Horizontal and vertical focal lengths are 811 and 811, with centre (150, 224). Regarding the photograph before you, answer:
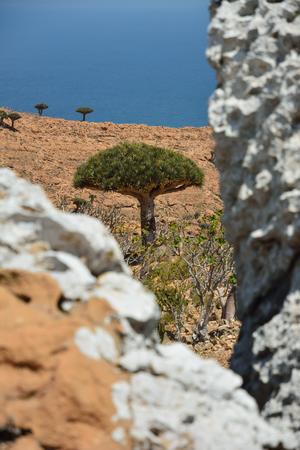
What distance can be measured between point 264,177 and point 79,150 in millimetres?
39929

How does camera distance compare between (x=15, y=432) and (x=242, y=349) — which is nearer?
(x=15, y=432)

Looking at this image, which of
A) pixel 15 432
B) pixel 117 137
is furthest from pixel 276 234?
pixel 117 137

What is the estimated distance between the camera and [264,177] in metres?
4.60

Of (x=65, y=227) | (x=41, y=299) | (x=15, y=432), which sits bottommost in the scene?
(x=15, y=432)

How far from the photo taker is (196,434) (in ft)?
12.4

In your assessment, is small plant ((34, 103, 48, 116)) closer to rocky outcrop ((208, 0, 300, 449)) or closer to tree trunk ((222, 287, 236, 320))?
tree trunk ((222, 287, 236, 320))

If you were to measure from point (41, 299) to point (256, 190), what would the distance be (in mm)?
1479

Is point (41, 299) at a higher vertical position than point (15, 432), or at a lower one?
higher

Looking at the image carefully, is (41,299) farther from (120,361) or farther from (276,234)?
(276,234)

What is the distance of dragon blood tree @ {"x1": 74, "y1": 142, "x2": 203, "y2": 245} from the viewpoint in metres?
24.7

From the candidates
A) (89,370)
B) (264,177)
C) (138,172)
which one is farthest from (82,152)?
(89,370)

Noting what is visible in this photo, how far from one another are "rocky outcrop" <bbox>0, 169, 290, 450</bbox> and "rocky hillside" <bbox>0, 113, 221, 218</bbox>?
1145 inches

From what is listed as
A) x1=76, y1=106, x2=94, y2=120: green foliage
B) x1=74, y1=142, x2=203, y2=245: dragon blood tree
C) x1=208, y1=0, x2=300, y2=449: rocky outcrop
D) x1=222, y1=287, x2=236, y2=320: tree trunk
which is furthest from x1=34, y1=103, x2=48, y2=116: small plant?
x1=208, y1=0, x2=300, y2=449: rocky outcrop

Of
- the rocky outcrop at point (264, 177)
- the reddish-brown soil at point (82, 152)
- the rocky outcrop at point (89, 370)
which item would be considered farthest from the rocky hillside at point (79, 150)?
the rocky outcrop at point (89, 370)
